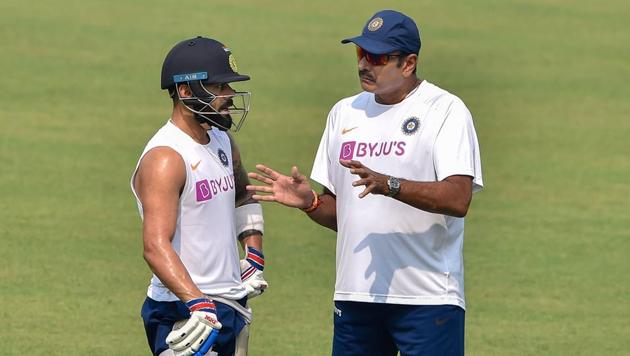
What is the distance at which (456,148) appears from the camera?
7.32 meters

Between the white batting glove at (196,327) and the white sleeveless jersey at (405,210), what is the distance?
86cm

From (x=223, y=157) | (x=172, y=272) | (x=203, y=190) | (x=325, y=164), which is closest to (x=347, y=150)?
(x=325, y=164)

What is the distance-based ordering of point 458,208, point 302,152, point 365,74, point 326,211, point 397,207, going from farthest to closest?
point 302,152 < point 326,211 < point 365,74 < point 397,207 < point 458,208

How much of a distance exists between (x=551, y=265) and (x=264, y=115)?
23.6ft

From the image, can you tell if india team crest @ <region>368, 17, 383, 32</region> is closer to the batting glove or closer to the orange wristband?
the orange wristband

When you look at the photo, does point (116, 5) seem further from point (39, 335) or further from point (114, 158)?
point (39, 335)

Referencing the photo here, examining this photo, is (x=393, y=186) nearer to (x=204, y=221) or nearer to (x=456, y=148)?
(x=456, y=148)

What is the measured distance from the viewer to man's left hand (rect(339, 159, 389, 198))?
6.99 m

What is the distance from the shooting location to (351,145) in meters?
7.63

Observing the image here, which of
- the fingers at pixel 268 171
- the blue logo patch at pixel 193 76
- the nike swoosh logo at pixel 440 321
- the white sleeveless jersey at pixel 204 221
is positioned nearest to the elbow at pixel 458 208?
the nike swoosh logo at pixel 440 321

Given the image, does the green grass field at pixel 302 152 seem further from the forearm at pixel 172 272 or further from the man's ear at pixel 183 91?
the forearm at pixel 172 272

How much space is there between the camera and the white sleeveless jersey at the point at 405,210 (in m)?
7.42

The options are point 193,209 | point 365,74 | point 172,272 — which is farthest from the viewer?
point 365,74

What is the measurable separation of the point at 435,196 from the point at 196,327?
1.37 m
